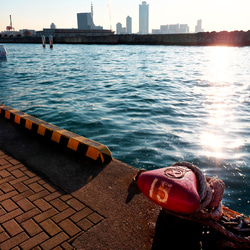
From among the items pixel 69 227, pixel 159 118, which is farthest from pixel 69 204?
pixel 159 118

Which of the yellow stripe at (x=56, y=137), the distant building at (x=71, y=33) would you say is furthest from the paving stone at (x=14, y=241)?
the distant building at (x=71, y=33)

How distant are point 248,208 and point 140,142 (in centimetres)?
380

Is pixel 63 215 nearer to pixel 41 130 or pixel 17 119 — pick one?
pixel 41 130

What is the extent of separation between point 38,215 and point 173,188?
2032mm

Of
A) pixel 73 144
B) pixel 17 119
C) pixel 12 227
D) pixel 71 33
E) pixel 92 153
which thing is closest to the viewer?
pixel 12 227

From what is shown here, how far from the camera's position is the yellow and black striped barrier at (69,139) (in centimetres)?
497

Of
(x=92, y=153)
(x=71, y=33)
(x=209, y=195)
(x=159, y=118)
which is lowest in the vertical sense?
(x=159, y=118)

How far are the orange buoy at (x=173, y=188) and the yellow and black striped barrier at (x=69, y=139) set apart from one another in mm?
2091

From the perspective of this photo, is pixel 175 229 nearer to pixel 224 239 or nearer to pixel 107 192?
pixel 224 239

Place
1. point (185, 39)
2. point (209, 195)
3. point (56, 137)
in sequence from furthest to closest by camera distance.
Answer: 1. point (185, 39)
2. point (56, 137)
3. point (209, 195)

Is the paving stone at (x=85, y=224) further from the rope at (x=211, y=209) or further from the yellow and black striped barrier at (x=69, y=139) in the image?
the yellow and black striped barrier at (x=69, y=139)

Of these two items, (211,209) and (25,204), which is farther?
(25,204)

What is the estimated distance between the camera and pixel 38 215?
137 inches

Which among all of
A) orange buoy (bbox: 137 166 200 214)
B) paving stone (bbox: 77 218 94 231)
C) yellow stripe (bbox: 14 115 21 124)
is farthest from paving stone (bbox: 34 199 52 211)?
yellow stripe (bbox: 14 115 21 124)
